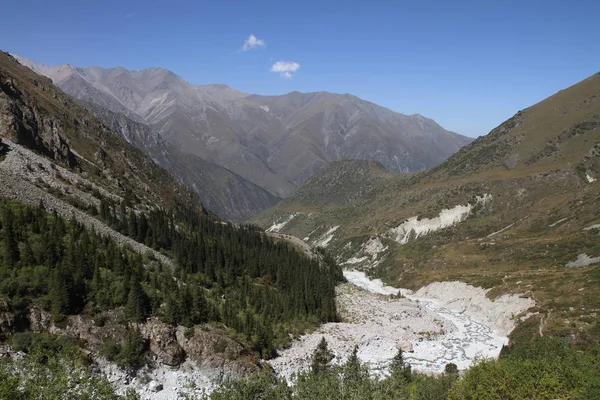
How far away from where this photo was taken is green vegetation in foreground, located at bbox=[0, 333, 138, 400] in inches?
1294

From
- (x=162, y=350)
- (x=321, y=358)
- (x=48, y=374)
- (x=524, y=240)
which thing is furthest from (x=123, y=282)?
(x=524, y=240)

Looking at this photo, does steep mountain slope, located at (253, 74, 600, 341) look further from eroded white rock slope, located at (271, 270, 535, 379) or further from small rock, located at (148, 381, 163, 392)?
small rock, located at (148, 381, 163, 392)

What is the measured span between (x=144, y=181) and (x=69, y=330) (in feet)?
386

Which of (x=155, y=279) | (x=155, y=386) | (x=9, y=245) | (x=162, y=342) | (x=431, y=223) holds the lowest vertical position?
(x=155, y=386)

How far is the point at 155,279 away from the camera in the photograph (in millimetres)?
68250

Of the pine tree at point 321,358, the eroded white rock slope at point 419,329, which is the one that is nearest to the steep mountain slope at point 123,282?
the eroded white rock slope at point 419,329

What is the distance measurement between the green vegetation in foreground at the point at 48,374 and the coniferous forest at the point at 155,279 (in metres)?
4.85

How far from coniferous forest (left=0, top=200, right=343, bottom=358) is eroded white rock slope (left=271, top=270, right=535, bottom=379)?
16.0 ft

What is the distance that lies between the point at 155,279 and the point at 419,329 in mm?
53810

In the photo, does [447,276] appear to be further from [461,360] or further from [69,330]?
[69,330]

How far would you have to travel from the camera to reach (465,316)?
106 metres

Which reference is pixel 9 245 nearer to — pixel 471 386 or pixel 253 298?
pixel 253 298

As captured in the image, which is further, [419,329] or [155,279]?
[419,329]

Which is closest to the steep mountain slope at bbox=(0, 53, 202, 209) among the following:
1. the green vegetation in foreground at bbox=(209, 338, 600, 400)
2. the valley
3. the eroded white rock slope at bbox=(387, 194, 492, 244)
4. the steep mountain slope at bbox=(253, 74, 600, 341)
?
the valley
